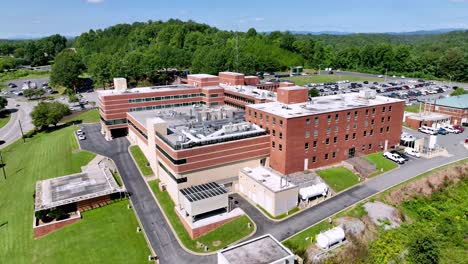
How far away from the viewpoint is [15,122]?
120875 mm

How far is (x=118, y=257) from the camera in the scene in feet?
156

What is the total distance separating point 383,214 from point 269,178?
19.6 meters

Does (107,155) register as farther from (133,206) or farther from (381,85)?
(381,85)

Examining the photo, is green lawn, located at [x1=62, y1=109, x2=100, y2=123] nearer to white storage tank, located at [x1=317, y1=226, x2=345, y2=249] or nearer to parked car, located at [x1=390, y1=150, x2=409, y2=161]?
white storage tank, located at [x1=317, y1=226, x2=345, y2=249]

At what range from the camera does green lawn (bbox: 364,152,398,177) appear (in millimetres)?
68000

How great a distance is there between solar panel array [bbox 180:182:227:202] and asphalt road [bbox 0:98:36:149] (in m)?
75.3

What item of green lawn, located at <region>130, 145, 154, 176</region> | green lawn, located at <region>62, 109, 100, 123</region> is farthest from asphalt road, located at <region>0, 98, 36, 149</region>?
green lawn, located at <region>130, 145, 154, 176</region>

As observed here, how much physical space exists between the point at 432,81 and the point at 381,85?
→ 35.7 metres

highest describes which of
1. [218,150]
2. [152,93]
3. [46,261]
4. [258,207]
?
[152,93]

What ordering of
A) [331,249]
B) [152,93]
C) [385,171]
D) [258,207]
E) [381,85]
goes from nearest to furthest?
[331,249]
[258,207]
[385,171]
[152,93]
[381,85]

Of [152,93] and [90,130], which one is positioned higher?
[152,93]

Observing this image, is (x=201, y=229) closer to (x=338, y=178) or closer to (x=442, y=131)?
(x=338, y=178)

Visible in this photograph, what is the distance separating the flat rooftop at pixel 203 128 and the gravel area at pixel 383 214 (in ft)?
78.8

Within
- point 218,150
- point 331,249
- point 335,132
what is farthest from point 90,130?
point 331,249
